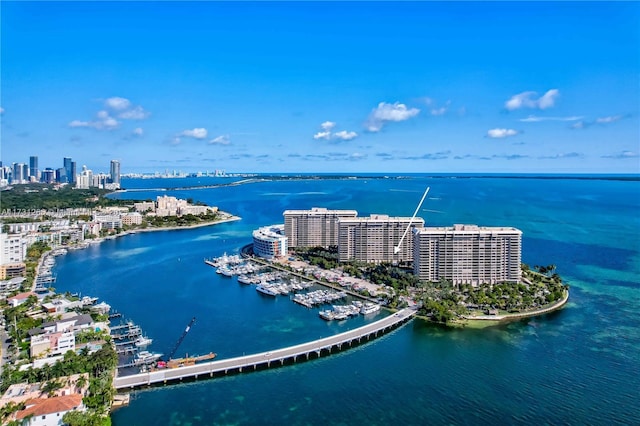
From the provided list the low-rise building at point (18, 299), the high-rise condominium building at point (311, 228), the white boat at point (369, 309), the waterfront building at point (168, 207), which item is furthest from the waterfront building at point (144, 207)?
the white boat at point (369, 309)

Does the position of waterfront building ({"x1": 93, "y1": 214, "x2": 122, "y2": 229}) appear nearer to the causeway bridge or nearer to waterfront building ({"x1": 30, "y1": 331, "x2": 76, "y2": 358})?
waterfront building ({"x1": 30, "y1": 331, "x2": 76, "y2": 358})

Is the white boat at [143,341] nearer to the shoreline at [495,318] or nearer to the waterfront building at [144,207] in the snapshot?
the shoreline at [495,318]

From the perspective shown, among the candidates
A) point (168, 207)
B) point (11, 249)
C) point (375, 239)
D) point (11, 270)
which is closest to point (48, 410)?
point (11, 270)

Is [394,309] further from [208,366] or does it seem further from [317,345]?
[208,366]

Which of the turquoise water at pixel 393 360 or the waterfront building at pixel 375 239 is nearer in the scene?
the turquoise water at pixel 393 360

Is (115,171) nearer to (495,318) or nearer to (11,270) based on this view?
(11,270)

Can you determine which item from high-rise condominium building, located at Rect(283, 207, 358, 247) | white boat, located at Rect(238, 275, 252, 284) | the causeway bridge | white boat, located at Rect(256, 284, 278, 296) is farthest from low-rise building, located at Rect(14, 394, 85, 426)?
high-rise condominium building, located at Rect(283, 207, 358, 247)

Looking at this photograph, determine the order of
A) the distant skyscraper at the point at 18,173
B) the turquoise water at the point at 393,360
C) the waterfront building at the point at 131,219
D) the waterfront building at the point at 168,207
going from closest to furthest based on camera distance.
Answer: the turquoise water at the point at 393,360 → the waterfront building at the point at 131,219 → the waterfront building at the point at 168,207 → the distant skyscraper at the point at 18,173
